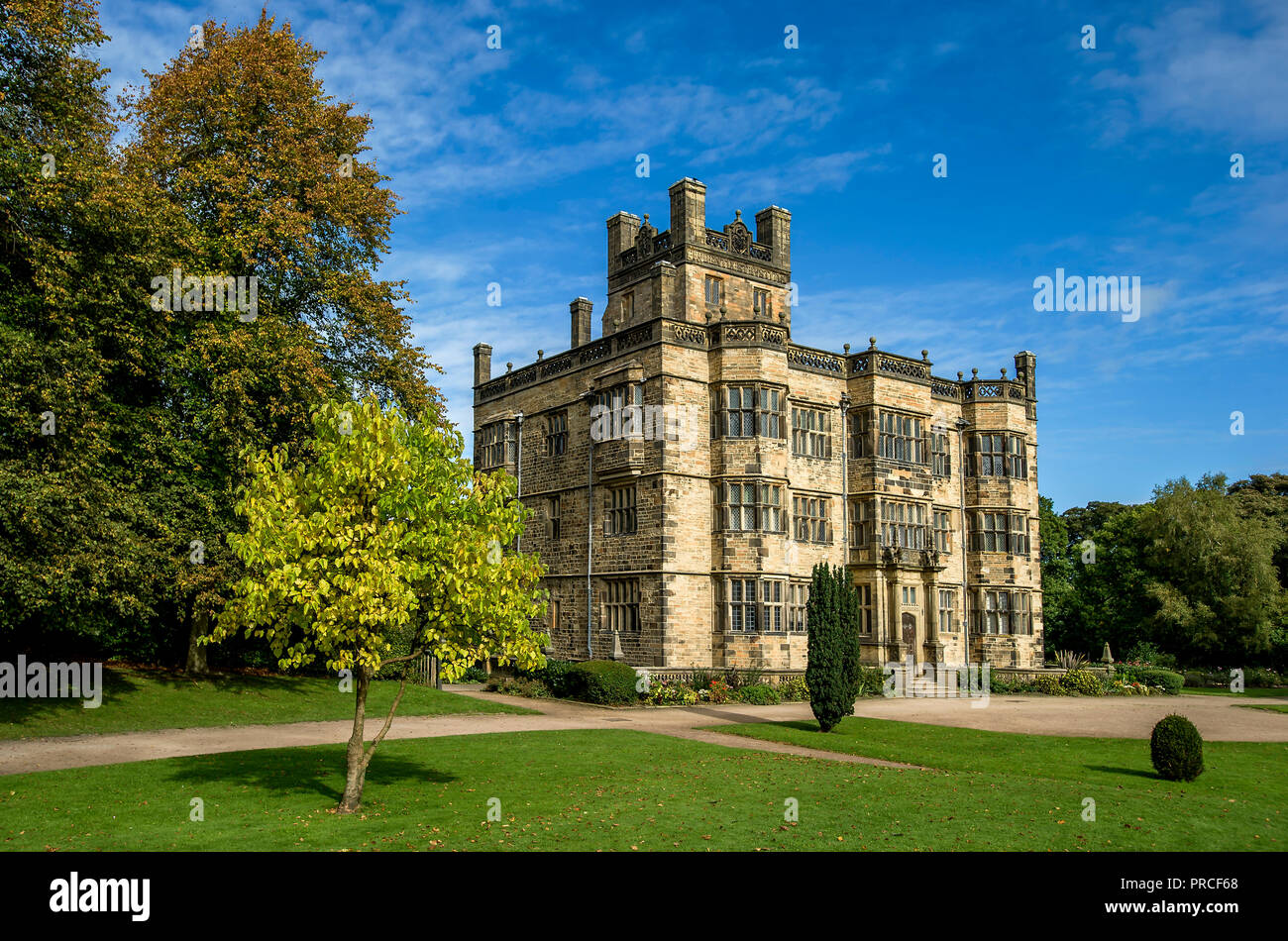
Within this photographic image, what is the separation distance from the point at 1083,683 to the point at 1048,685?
141 centimetres

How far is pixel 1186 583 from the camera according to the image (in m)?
51.7

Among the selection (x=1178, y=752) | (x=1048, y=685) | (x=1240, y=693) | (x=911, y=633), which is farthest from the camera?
(x=1240, y=693)

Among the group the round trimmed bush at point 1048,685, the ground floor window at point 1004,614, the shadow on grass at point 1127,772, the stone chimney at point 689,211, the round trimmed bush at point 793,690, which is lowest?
the round trimmed bush at point 1048,685

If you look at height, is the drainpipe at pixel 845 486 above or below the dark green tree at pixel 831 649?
above

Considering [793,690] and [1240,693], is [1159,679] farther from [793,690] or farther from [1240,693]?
[793,690]

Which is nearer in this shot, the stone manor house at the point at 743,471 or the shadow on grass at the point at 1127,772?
the shadow on grass at the point at 1127,772

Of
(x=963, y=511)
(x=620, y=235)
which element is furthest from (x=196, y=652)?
(x=963, y=511)

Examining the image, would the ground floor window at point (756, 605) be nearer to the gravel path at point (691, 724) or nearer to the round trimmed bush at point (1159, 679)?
the gravel path at point (691, 724)

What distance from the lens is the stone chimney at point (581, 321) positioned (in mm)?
45719

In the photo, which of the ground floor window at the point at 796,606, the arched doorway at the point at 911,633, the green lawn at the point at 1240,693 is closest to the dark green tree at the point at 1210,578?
the green lawn at the point at 1240,693

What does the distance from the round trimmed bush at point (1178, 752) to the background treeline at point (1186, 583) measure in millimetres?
35692

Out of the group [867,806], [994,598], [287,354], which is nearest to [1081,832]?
[867,806]

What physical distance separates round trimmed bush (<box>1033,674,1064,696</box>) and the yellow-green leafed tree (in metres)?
32.7
